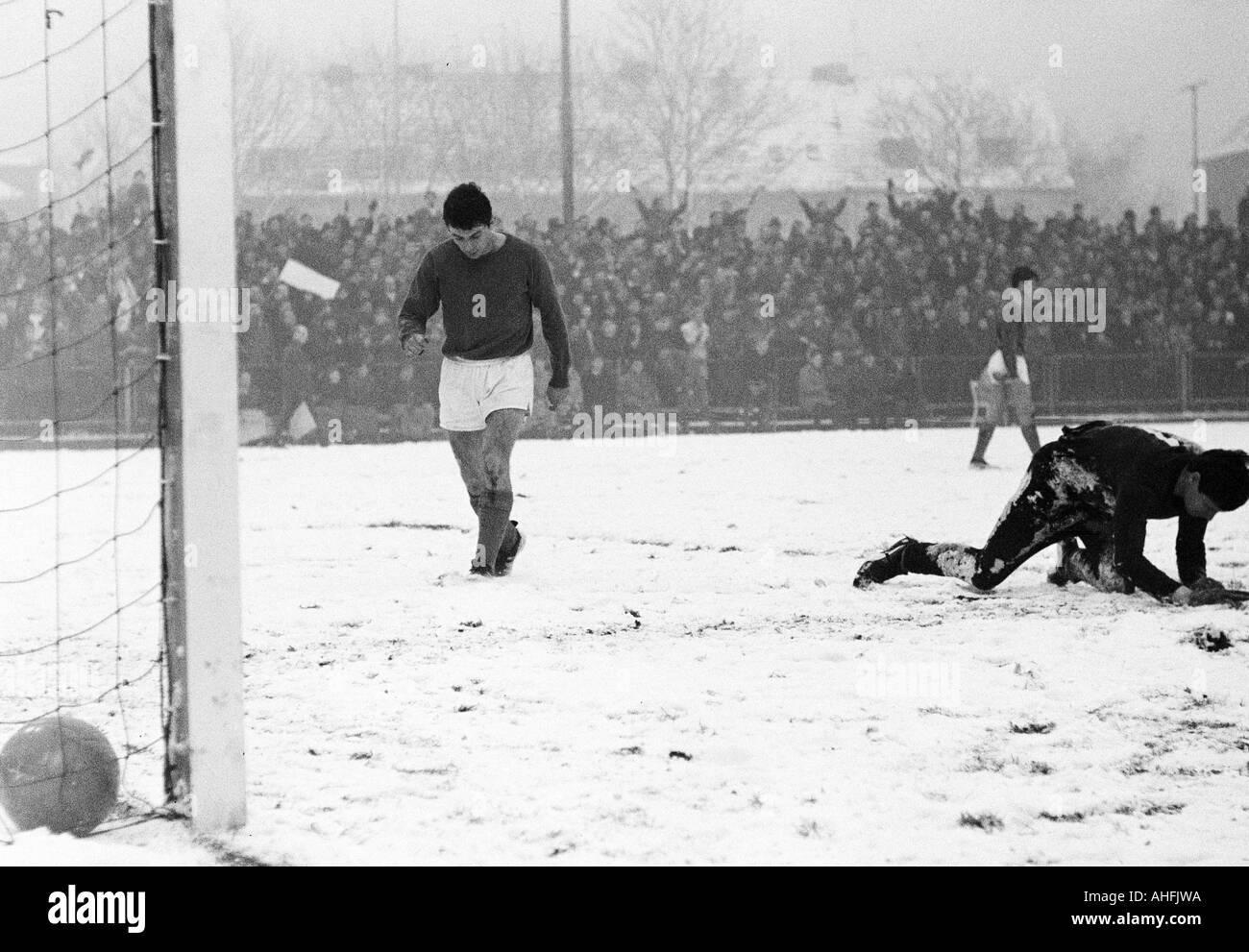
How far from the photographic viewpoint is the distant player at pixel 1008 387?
44.1ft

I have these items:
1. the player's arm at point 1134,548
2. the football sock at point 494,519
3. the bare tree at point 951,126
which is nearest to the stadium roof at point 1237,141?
the bare tree at point 951,126

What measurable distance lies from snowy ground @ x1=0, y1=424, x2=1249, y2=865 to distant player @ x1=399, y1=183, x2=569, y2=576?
0.42 meters

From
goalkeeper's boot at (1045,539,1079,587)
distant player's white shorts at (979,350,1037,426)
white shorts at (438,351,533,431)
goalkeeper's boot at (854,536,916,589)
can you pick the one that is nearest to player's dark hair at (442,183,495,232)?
white shorts at (438,351,533,431)

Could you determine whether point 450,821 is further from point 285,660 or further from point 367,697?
point 285,660

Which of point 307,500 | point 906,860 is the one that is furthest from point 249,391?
point 906,860

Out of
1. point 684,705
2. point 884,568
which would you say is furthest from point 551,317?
point 684,705

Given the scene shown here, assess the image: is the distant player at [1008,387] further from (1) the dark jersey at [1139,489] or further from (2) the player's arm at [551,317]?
(1) the dark jersey at [1139,489]

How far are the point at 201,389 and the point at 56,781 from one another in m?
1.00

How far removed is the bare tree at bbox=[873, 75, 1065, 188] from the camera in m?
43.8

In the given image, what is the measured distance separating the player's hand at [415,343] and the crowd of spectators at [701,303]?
31.0ft

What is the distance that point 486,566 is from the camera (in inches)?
302

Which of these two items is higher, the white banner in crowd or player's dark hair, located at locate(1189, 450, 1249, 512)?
the white banner in crowd

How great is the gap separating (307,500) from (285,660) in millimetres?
5998

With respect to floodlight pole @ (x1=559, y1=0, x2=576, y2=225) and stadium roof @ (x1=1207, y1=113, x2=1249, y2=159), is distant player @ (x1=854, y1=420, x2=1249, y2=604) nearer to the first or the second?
floodlight pole @ (x1=559, y1=0, x2=576, y2=225)
